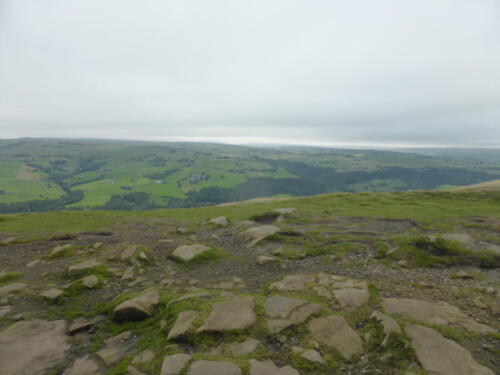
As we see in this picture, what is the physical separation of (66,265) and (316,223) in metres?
18.9

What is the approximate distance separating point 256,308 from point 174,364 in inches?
127

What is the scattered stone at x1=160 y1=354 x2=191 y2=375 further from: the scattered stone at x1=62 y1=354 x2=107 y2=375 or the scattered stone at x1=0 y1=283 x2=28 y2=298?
the scattered stone at x1=0 y1=283 x2=28 y2=298

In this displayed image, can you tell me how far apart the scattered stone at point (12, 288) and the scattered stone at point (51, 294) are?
4.71ft

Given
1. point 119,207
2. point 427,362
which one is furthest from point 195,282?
point 119,207

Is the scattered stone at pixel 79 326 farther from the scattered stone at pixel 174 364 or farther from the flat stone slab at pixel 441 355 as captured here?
the flat stone slab at pixel 441 355

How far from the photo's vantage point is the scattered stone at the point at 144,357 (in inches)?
249

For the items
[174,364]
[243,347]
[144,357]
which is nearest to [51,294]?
[144,357]

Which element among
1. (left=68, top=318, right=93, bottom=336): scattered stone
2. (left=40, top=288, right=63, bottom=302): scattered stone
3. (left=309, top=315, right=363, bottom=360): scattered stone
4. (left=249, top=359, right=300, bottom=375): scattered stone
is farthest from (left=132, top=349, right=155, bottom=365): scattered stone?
(left=40, top=288, right=63, bottom=302): scattered stone

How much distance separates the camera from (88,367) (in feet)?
21.1

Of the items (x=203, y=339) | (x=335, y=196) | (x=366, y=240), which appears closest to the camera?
(x=203, y=339)

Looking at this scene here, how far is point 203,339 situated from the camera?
7000 millimetres

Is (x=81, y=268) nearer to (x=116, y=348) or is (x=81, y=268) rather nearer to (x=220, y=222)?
(x=116, y=348)

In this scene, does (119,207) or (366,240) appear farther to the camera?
(119,207)

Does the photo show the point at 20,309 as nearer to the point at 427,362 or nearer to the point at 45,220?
the point at 427,362
